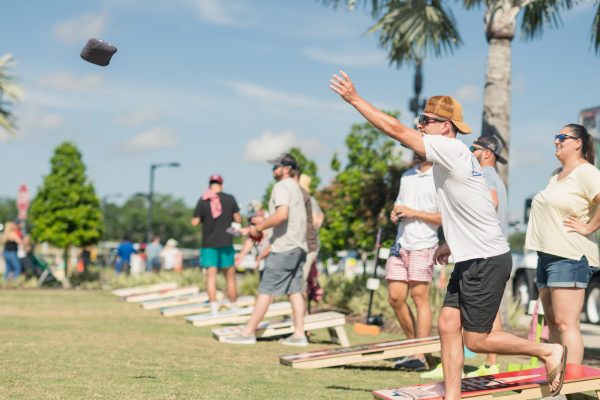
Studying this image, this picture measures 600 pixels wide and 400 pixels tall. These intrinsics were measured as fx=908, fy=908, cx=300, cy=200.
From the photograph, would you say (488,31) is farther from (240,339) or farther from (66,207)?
(66,207)

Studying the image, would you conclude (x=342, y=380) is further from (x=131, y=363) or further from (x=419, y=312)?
(x=131, y=363)

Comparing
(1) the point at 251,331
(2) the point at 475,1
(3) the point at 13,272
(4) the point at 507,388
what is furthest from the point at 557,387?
(3) the point at 13,272

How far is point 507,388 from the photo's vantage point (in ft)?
17.6

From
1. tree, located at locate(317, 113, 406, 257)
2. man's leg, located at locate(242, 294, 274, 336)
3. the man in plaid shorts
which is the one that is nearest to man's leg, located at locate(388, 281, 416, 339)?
the man in plaid shorts

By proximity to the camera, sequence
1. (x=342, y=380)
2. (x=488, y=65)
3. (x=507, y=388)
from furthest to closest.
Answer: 1. (x=488, y=65)
2. (x=342, y=380)
3. (x=507, y=388)

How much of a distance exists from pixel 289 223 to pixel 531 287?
36.4 feet

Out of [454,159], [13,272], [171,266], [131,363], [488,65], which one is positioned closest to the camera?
[454,159]

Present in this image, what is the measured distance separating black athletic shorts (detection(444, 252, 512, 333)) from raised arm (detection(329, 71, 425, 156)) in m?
0.88

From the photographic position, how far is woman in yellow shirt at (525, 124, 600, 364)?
600 cm

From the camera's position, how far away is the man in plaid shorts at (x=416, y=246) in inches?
309

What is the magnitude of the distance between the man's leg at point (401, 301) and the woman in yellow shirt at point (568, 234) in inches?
73.1

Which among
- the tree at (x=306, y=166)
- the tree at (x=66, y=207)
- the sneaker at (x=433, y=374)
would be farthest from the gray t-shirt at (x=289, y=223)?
the tree at (x=306, y=166)

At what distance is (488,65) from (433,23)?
1422mm

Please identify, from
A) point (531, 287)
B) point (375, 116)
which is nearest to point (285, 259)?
point (375, 116)
